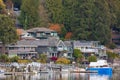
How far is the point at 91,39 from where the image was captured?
87.3 m

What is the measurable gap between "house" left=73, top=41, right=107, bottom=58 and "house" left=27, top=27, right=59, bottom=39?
4.04m

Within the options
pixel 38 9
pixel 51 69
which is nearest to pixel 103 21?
pixel 38 9

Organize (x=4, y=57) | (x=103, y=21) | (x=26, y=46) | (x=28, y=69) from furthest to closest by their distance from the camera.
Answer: (x=103, y=21)
(x=26, y=46)
(x=4, y=57)
(x=28, y=69)

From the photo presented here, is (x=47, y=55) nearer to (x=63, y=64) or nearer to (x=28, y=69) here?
(x=63, y=64)

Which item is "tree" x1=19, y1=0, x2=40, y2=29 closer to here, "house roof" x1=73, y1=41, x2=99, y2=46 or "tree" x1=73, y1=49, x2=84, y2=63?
"house roof" x1=73, y1=41, x2=99, y2=46

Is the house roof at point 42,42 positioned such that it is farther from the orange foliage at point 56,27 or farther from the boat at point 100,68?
the boat at point 100,68

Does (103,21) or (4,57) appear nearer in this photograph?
(4,57)

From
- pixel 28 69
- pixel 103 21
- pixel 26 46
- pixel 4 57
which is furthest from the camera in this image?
pixel 103 21

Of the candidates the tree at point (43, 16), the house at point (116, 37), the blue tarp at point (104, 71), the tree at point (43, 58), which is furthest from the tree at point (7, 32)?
the house at point (116, 37)

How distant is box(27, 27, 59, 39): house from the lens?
85725 millimetres

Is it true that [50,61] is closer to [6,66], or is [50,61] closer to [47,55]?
[47,55]

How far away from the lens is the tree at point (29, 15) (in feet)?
288

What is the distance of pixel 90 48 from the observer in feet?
279

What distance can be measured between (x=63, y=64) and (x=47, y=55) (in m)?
6.40
